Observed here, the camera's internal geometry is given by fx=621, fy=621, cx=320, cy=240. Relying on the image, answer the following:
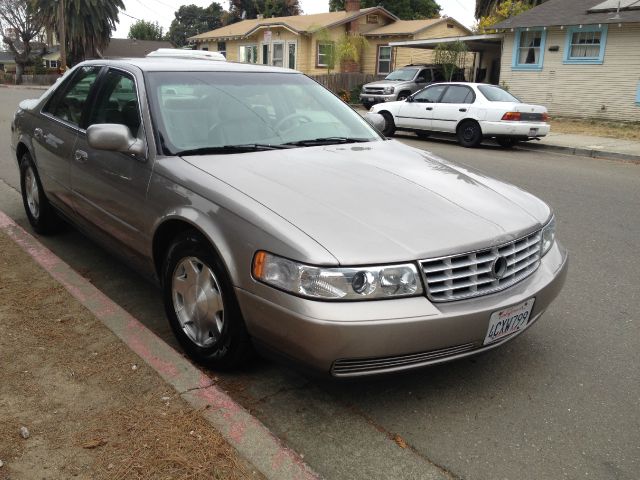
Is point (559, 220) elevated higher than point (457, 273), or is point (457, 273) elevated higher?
point (457, 273)

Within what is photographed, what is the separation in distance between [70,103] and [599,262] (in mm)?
4578

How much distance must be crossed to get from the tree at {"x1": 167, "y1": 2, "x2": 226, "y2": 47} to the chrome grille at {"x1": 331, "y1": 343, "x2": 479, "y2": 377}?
95.1 metres

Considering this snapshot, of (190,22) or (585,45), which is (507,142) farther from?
(190,22)

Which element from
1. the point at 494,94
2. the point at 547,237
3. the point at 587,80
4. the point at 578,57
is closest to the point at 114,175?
the point at 547,237

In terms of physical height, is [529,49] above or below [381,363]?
above

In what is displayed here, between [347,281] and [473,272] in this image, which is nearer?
[347,281]

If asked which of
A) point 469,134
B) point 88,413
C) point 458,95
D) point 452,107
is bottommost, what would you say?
point 88,413

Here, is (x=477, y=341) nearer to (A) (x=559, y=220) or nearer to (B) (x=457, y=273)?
(B) (x=457, y=273)

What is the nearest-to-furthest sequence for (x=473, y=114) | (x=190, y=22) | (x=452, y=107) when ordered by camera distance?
(x=473, y=114) < (x=452, y=107) < (x=190, y=22)

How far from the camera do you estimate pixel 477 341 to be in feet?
9.34

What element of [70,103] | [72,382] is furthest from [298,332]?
[70,103]

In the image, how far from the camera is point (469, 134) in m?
14.0

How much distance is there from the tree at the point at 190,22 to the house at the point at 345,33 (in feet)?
198

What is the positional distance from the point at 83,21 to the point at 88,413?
52703mm
